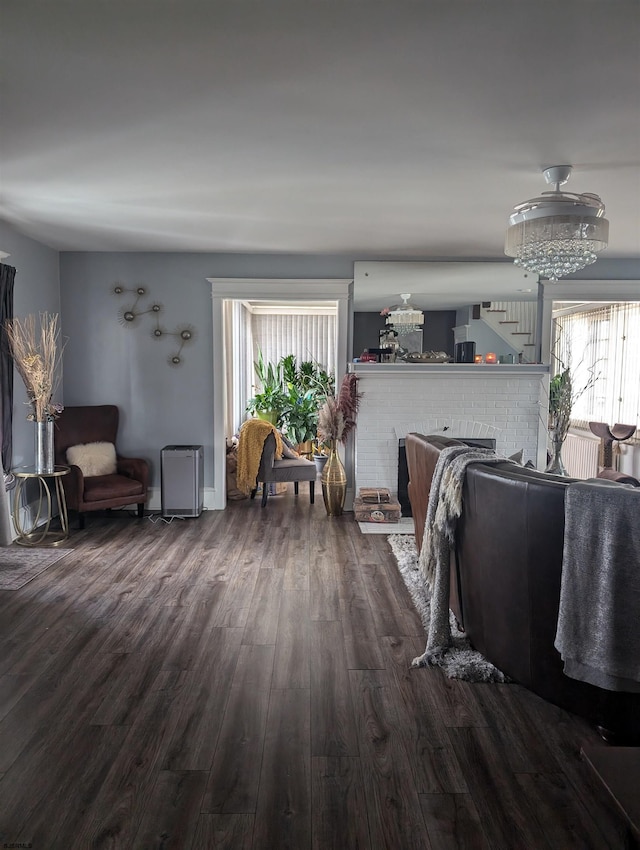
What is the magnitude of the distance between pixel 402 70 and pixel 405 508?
435 centimetres

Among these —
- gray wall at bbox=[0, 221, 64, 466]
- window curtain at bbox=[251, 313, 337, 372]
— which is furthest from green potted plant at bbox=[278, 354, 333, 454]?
gray wall at bbox=[0, 221, 64, 466]

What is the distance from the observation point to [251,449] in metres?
6.00

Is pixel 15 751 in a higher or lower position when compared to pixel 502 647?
lower

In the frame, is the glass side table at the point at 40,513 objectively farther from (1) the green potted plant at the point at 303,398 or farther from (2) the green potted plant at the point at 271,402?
(1) the green potted plant at the point at 303,398

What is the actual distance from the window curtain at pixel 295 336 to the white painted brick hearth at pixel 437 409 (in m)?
3.16

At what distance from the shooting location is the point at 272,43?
2.00m

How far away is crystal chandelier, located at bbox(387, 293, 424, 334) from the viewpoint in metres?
5.78

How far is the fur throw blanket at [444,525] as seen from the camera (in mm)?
2705

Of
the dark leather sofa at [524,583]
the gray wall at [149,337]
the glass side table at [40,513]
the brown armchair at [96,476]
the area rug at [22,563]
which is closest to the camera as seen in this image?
the dark leather sofa at [524,583]

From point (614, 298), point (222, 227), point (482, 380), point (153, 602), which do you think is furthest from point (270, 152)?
point (614, 298)

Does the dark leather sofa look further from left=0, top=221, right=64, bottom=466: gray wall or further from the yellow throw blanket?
left=0, top=221, right=64, bottom=466: gray wall

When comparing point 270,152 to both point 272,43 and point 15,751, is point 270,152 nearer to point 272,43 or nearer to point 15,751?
point 272,43

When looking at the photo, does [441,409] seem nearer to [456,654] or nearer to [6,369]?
[456,654]

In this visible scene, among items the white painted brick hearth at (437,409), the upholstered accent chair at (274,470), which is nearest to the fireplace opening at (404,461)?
the white painted brick hearth at (437,409)
